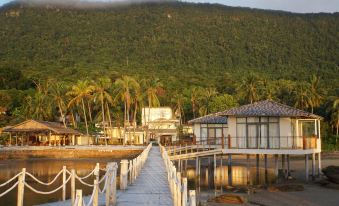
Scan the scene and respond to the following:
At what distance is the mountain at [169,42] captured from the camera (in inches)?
4405

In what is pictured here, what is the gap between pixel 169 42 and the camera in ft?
474

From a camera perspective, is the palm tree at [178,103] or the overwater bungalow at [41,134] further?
the palm tree at [178,103]

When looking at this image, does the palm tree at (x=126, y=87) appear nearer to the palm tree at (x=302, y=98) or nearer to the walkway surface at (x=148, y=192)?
the palm tree at (x=302, y=98)

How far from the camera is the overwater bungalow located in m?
58.9

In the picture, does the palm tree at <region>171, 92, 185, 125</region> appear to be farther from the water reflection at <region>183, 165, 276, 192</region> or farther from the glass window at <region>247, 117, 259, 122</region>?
the glass window at <region>247, 117, 259, 122</region>

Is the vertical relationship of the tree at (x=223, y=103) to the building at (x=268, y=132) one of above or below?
above

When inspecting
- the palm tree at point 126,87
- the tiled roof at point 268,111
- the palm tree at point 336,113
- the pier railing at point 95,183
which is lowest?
the pier railing at point 95,183

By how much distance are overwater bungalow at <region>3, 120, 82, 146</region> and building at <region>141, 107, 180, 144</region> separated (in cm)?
1062

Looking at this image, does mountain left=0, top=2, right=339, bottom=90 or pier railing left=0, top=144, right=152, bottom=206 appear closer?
pier railing left=0, top=144, right=152, bottom=206

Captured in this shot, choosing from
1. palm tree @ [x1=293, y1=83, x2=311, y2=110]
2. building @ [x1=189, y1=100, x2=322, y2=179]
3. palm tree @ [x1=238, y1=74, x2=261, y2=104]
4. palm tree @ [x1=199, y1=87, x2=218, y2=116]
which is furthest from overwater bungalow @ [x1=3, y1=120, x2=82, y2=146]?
building @ [x1=189, y1=100, x2=322, y2=179]

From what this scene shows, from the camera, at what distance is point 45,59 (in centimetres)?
12431

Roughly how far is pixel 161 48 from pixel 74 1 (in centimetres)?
6207

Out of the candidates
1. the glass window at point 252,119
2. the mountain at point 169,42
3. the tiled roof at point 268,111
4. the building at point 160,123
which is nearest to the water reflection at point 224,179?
the glass window at point 252,119

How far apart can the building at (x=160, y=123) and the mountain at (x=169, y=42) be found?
1525cm
